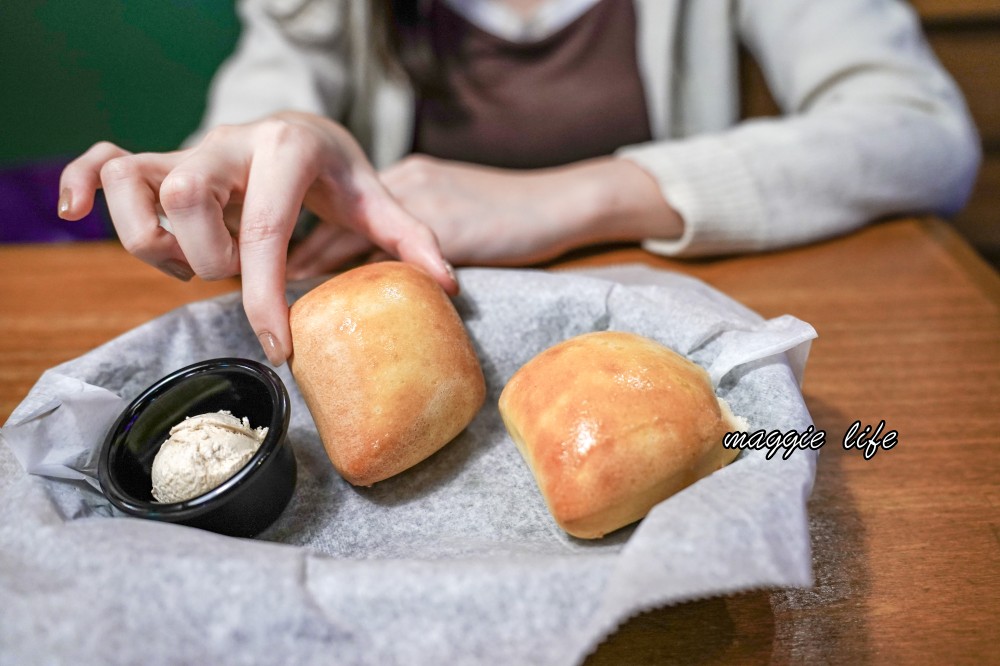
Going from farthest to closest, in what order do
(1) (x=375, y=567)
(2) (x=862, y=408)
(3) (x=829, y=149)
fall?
(3) (x=829, y=149)
(2) (x=862, y=408)
(1) (x=375, y=567)

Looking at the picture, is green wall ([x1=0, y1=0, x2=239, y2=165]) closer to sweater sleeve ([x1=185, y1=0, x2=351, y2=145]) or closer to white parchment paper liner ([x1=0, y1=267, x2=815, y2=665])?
sweater sleeve ([x1=185, y1=0, x2=351, y2=145])

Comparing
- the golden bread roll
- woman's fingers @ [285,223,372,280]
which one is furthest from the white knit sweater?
the golden bread roll

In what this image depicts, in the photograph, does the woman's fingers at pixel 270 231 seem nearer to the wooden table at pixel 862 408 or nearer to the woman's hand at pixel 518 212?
the woman's hand at pixel 518 212

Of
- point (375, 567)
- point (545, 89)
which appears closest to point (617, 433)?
point (375, 567)

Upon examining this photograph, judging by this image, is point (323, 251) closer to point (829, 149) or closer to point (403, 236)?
point (403, 236)

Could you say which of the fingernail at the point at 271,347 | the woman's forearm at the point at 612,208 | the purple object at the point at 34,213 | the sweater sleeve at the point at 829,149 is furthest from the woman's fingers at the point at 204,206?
the purple object at the point at 34,213

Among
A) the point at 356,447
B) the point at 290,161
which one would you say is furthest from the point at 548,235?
the point at 356,447
